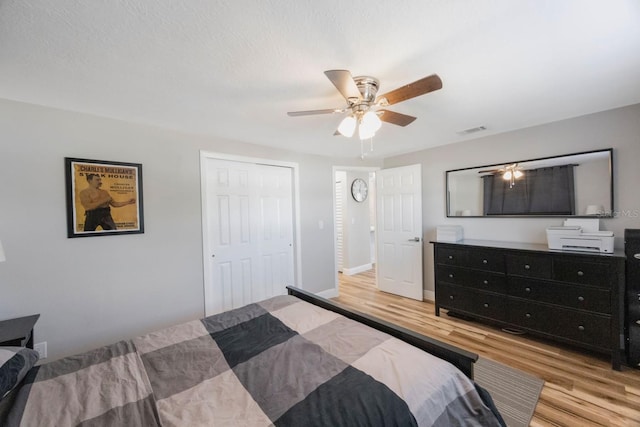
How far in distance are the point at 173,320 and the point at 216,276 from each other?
0.59 meters

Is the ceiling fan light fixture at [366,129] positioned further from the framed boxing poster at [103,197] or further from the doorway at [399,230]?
the doorway at [399,230]

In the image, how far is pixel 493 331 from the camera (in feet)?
9.30

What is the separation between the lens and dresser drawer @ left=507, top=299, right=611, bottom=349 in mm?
2209

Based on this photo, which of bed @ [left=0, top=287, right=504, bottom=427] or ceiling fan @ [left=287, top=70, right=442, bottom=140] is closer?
bed @ [left=0, top=287, right=504, bottom=427]

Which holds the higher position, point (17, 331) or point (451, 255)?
point (451, 255)

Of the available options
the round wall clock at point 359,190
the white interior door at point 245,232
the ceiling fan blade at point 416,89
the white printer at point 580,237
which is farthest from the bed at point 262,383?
the round wall clock at point 359,190

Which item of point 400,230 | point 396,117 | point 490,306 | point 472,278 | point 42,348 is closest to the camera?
point 396,117

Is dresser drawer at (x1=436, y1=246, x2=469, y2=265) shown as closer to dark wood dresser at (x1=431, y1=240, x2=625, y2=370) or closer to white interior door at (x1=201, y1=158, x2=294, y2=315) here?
dark wood dresser at (x1=431, y1=240, x2=625, y2=370)

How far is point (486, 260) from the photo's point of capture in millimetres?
2846

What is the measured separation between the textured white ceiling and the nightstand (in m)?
1.62

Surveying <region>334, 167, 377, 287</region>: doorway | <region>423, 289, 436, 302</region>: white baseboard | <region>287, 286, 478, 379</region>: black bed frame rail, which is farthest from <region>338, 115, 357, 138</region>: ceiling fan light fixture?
<region>334, 167, 377, 287</region>: doorway

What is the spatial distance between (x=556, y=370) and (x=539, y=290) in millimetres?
680

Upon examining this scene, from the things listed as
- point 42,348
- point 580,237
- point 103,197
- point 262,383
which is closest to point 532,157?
point 580,237

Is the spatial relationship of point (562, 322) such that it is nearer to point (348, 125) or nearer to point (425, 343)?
point (425, 343)
